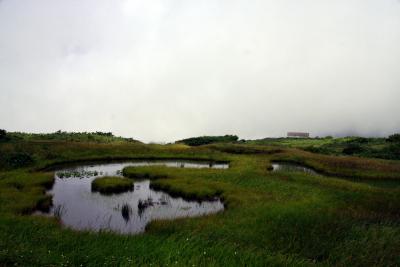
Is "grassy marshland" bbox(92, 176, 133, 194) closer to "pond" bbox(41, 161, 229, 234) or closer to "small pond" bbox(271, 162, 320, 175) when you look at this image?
"pond" bbox(41, 161, 229, 234)

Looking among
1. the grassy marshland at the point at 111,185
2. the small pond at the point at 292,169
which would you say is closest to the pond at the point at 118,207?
the grassy marshland at the point at 111,185

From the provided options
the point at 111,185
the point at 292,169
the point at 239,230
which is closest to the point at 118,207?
the point at 111,185

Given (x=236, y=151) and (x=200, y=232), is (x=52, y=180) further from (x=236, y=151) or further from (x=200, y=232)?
(x=236, y=151)

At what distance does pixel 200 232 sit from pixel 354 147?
60.2m

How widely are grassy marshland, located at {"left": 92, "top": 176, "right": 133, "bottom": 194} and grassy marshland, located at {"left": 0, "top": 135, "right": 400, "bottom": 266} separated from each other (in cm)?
296

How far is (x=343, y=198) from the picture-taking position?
25266mm

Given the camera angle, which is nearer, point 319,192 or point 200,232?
point 200,232

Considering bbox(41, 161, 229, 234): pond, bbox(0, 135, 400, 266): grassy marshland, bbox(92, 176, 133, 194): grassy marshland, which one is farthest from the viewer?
bbox(92, 176, 133, 194): grassy marshland

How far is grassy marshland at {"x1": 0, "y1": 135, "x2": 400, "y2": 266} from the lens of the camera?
11.9m

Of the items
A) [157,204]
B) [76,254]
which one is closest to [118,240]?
[76,254]

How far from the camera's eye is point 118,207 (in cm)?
2292

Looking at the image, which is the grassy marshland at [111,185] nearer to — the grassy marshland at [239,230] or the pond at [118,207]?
the pond at [118,207]

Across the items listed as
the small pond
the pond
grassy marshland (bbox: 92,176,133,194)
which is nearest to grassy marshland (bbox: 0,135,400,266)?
the pond

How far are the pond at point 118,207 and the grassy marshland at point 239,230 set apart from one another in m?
1.29
